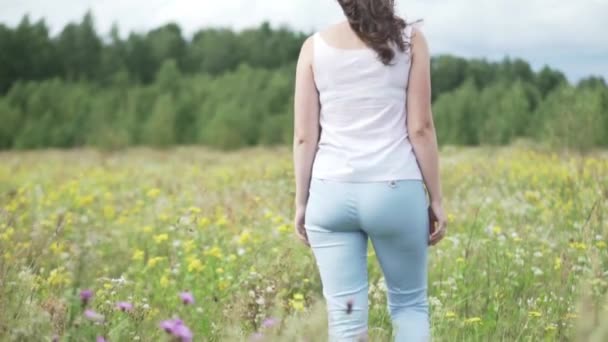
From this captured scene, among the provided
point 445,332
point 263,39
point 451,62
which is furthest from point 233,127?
point 445,332

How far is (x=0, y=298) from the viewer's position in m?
3.62

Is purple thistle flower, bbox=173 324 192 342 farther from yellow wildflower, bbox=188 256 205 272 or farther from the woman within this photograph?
yellow wildflower, bbox=188 256 205 272

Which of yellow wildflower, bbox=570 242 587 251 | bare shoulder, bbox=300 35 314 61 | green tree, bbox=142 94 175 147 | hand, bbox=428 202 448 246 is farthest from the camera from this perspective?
green tree, bbox=142 94 175 147

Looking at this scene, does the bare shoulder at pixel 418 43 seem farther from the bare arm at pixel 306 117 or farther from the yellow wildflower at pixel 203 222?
the yellow wildflower at pixel 203 222

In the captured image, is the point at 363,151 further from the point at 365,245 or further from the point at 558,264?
the point at 558,264

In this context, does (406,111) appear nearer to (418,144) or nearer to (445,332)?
(418,144)

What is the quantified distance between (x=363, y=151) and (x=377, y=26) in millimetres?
427

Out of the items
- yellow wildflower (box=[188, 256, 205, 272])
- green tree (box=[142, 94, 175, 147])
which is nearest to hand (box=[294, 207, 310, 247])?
yellow wildflower (box=[188, 256, 205, 272])

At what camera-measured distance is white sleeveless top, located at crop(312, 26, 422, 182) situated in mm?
3105

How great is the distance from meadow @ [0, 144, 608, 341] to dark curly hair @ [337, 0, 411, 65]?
92cm

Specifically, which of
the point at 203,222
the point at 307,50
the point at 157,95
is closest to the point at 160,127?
the point at 157,95

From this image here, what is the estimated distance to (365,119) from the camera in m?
3.15

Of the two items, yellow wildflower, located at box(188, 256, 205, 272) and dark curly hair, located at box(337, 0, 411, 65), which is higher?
dark curly hair, located at box(337, 0, 411, 65)

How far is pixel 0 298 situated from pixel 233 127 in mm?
35749
